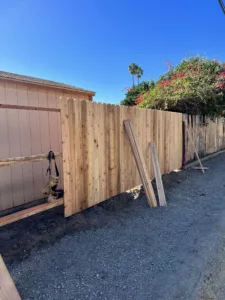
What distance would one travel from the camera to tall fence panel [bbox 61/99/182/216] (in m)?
2.83

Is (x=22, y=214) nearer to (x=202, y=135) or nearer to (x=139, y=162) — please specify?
(x=139, y=162)

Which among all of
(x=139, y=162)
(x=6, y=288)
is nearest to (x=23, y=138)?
(x=139, y=162)

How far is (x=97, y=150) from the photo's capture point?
3.26m

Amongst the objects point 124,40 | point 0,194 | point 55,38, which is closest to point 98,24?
point 55,38

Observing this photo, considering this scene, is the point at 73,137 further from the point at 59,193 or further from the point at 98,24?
the point at 98,24

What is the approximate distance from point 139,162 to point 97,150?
3.47ft

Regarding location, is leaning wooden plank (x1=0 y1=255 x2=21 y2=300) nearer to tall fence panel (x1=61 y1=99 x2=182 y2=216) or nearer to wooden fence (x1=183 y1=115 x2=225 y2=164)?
tall fence panel (x1=61 y1=99 x2=182 y2=216)

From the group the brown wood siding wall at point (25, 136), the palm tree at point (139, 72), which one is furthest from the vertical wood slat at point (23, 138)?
the palm tree at point (139, 72)

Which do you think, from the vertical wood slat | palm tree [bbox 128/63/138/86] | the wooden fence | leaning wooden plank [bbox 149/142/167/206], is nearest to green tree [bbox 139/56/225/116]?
the wooden fence

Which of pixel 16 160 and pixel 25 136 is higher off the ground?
pixel 25 136

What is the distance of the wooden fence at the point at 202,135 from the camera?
257 inches

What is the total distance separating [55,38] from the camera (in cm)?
892

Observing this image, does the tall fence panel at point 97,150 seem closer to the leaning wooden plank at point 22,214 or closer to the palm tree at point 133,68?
the leaning wooden plank at point 22,214

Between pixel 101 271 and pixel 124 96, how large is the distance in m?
15.8
